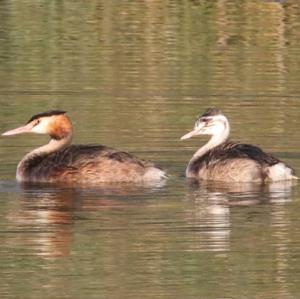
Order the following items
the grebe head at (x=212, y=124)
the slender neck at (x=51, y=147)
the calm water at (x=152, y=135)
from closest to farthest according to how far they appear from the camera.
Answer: the calm water at (x=152, y=135) < the slender neck at (x=51, y=147) < the grebe head at (x=212, y=124)

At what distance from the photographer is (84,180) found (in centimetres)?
1504

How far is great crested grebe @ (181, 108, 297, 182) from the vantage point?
14875 millimetres

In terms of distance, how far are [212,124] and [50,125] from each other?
4.89ft

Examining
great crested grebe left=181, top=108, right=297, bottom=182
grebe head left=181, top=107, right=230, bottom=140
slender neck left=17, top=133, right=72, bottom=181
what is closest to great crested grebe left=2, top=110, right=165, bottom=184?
slender neck left=17, top=133, right=72, bottom=181

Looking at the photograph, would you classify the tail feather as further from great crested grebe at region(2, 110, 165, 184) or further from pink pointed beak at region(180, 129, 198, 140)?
pink pointed beak at region(180, 129, 198, 140)

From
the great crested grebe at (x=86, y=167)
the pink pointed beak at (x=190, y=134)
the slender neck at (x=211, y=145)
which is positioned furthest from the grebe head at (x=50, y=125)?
the slender neck at (x=211, y=145)

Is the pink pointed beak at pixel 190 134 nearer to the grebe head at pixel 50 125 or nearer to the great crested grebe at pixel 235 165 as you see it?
the great crested grebe at pixel 235 165

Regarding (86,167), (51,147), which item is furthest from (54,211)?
(51,147)

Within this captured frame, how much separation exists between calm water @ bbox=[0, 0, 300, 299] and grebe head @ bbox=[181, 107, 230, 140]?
0.37 m

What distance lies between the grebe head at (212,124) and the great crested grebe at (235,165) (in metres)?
0.11

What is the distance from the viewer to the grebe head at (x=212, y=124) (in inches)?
631

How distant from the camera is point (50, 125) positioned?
1583cm

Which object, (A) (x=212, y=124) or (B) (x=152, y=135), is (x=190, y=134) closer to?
(A) (x=212, y=124)

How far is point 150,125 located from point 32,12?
9.96 meters
